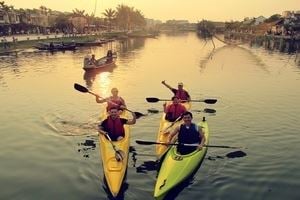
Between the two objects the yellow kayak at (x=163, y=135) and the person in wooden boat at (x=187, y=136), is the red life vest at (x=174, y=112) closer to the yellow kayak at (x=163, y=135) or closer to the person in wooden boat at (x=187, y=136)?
the yellow kayak at (x=163, y=135)

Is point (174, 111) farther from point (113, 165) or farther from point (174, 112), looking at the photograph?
point (113, 165)

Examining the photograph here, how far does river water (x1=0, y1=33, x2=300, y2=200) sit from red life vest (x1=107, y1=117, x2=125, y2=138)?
1.63 metres

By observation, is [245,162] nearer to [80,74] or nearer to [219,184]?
[219,184]

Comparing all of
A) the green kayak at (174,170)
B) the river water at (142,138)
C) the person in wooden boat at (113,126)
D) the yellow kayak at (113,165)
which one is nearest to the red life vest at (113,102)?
the river water at (142,138)

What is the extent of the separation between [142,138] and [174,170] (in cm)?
658

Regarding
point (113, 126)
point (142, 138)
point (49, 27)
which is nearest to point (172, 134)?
point (113, 126)

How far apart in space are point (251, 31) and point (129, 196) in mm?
165198

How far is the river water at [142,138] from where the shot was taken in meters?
13.5

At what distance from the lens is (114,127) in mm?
14812

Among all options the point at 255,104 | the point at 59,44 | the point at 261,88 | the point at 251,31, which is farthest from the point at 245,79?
the point at 251,31

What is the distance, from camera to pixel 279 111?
2461cm

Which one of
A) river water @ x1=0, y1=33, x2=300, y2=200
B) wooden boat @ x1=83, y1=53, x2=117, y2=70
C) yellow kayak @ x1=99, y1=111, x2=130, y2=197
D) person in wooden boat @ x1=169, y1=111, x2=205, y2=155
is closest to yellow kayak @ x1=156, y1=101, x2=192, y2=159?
river water @ x1=0, y1=33, x2=300, y2=200

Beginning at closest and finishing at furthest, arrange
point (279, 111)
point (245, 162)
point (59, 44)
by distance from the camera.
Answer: point (245, 162), point (279, 111), point (59, 44)

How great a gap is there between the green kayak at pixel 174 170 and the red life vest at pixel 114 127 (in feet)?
7.75
